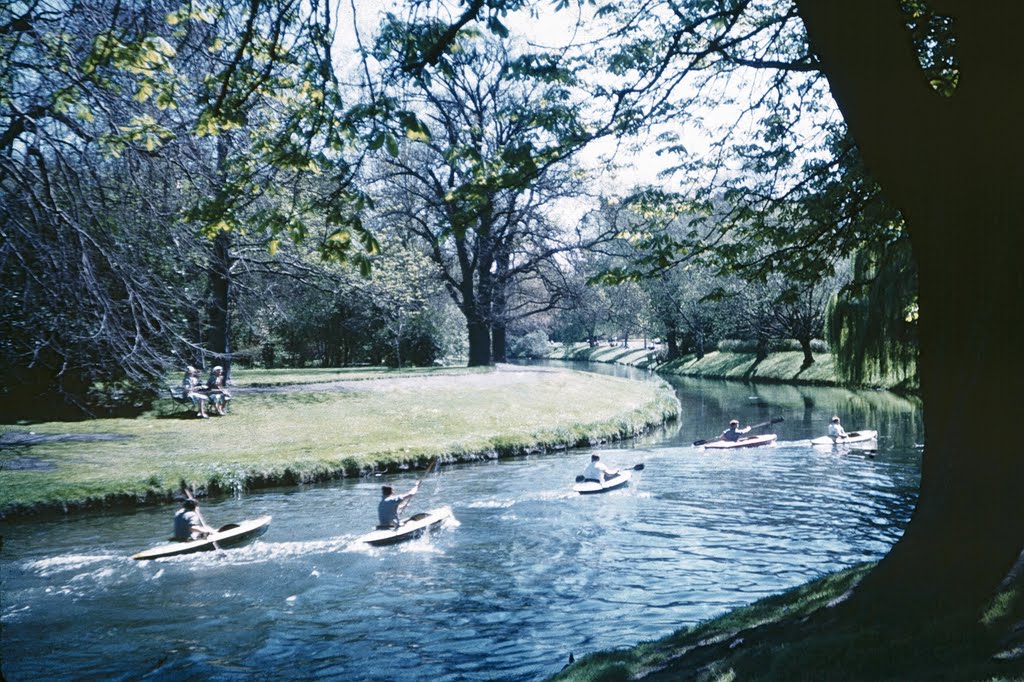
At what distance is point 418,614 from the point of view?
10.3 meters

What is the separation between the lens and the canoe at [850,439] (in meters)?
22.8

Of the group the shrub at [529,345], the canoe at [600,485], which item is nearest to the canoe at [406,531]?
the canoe at [600,485]

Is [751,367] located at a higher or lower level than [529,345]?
lower

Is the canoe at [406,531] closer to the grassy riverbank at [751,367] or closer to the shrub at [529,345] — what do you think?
the grassy riverbank at [751,367]

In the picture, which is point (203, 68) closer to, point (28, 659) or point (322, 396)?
point (28, 659)

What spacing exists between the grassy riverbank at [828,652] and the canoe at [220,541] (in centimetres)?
809

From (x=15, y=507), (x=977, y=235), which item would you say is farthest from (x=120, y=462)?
(x=977, y=235)

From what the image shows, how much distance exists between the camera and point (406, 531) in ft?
44.5

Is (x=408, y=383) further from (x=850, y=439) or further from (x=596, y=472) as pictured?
(x=850, y=439)

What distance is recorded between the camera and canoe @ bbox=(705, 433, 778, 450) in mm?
23203

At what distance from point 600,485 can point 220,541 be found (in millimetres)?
8157

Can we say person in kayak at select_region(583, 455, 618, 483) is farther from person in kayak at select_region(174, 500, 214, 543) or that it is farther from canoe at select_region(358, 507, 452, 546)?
person in kayak at select_region(174, 500, 214, 543)

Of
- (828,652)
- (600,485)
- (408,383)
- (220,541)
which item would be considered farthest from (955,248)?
(408,383)

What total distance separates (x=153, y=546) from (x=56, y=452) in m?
6.74
